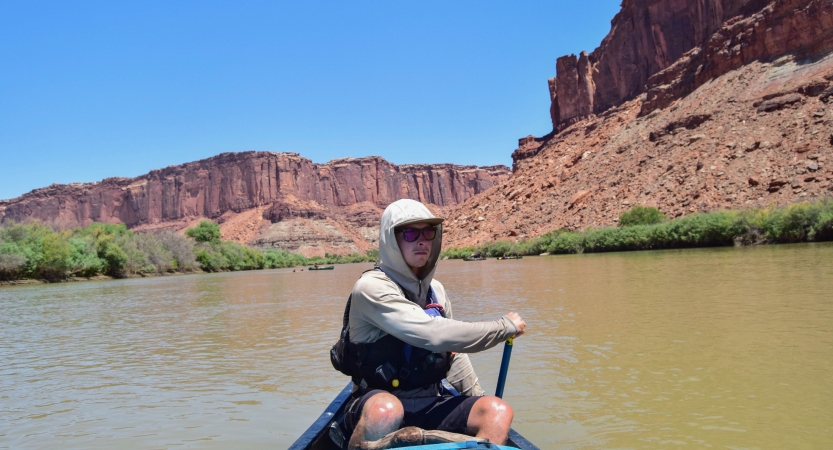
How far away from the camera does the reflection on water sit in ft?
17.4

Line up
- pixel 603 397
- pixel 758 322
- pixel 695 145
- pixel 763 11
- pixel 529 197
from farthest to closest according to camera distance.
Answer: pixel 529 197 < pixel 763 11 < pixel 695 145 < pixel 758 322 < pixel 603 397

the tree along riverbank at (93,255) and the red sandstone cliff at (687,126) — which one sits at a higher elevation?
the red sandstone cliff at (687,126)

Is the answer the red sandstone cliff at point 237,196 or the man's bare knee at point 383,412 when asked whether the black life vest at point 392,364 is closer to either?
the man's bare knee at point 383,412

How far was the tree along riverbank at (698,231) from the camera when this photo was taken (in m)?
31.7

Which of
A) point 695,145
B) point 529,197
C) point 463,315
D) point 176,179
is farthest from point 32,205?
point 463,315

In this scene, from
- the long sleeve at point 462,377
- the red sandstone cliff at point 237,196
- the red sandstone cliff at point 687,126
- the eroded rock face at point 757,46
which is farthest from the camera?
the red sandstone cliff at point 237,196

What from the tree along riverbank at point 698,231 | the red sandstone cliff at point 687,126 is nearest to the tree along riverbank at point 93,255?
the red sandstone cliff at point 687,126

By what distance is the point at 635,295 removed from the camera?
48.4 feet

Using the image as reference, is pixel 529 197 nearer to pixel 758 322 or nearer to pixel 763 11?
pixel 763 11

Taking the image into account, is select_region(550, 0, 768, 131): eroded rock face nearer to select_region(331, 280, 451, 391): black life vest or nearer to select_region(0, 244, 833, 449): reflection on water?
select_region(0, 244, 833, 449): reflection on water

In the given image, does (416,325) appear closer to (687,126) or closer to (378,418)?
(378,418)

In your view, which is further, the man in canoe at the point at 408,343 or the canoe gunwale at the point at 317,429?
the canoe gunwale at the point at 317,429

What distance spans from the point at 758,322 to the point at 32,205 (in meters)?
182

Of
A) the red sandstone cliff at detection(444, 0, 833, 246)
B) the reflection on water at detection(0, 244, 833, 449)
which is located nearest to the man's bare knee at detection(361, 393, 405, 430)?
the reflection on water at detection(0, 244, 833, 449)
